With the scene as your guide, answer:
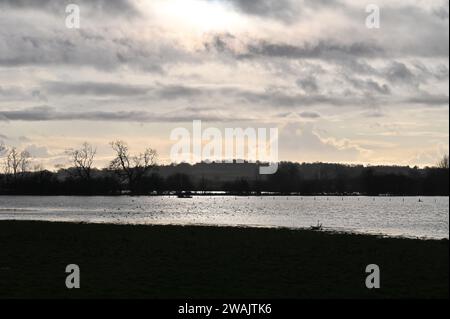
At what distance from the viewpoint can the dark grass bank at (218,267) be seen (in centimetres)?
1773

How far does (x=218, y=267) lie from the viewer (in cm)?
2267

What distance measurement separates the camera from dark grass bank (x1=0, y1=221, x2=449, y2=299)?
17734 millimetres

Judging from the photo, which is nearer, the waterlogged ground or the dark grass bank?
the dark grass bank

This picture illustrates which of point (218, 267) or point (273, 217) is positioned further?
point (273, 217)

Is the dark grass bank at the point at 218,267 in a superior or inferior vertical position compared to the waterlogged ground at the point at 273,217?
superior

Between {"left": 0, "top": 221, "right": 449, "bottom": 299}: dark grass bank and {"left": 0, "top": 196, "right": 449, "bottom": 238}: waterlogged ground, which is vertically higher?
{"left": 0, "top": 221, "right": 449, "bottom": 299}: dark grass bank

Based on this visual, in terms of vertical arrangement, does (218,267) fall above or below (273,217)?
above

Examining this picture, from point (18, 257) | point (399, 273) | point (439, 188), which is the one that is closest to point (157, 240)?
point (18, 257)

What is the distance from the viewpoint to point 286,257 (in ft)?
86.1

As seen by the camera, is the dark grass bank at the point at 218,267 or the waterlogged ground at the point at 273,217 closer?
the dark grass bank at the point at 218,267
